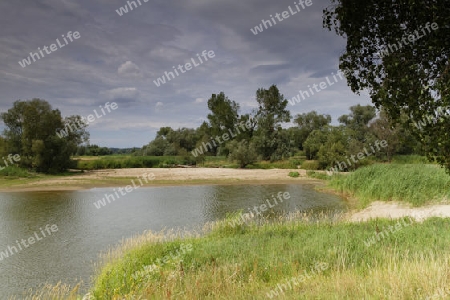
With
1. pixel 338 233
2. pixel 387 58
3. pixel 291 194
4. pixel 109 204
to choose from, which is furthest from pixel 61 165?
pixel 387 58

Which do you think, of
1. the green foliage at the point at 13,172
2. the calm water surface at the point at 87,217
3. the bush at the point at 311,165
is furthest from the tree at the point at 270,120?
the green foliage at the point at 13,172

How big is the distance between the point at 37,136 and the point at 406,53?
43.6 metres

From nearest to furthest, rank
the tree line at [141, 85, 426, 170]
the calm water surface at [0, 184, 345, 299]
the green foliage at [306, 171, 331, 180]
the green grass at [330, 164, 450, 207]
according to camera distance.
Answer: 1. the calm water surface at [0, 184, 345, 299]
2. the green grass at [330, 164, 450, 207]
3. the green foliage at [306, 171, 331, 180]
4. the tree line at [141, 85, 426, 170]

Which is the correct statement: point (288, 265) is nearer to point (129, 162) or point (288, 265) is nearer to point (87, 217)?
point (87, 217)

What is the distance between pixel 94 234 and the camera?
14.9 metres

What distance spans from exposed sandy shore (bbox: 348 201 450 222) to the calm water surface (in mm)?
2285

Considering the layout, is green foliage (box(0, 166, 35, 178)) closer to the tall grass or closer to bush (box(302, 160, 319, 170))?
the tall grass

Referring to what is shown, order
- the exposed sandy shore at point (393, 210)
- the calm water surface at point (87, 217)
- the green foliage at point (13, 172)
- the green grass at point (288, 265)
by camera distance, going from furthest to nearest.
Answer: the green foliage at point (13, 172)
the exposed sandy shore at point (393, 210)
the calm water surface at point (87, 217)
the green grass at point (288, 265)

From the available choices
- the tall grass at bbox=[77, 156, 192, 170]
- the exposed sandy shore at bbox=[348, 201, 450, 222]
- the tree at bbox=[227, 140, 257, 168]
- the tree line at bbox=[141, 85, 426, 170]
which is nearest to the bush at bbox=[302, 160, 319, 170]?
the tree line at bbox=[141, 85, 426, 170]

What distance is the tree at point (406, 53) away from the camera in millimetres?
6816

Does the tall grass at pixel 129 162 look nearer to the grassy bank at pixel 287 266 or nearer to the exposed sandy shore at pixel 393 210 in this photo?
the exposed sandy shore at pixel 393 210

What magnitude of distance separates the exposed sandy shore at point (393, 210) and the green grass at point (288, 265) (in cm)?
478

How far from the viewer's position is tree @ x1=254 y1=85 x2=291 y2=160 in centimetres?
5938

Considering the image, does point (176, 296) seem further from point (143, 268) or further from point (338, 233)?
point (338, 233)
